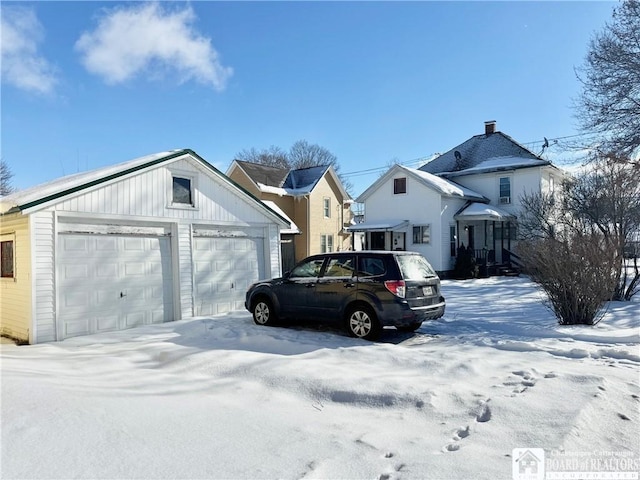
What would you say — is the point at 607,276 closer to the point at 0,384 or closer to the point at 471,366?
the point at 471,366

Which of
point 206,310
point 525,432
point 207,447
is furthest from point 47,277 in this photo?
point 525,432

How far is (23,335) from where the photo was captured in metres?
8.71

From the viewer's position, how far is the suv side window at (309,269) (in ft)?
30.0

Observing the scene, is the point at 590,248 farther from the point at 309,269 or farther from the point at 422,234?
the point at 422,234

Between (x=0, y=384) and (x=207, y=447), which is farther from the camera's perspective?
(x=0, y=384)

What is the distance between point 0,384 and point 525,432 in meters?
5.41

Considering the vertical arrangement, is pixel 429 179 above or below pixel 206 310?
above

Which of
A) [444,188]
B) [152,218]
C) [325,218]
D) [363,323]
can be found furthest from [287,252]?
[363,323]

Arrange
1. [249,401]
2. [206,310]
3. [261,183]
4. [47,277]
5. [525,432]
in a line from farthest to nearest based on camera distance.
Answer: [261,183] → [206,310] → [47,277] → [249,401] → [525,432]

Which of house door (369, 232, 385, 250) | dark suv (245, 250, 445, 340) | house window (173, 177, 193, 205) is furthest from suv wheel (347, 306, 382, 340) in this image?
house door (369, 232, 385, 250)

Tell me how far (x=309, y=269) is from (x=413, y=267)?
2.20 m

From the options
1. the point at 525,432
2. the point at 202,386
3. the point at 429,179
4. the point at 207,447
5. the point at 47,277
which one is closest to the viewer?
the point at 207,447

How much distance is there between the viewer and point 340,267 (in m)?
8.75

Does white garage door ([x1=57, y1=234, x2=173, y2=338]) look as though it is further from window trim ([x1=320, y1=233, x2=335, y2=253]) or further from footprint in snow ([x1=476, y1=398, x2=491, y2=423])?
window trim ([x1=320, y1=233, x2=335, y2=253])
